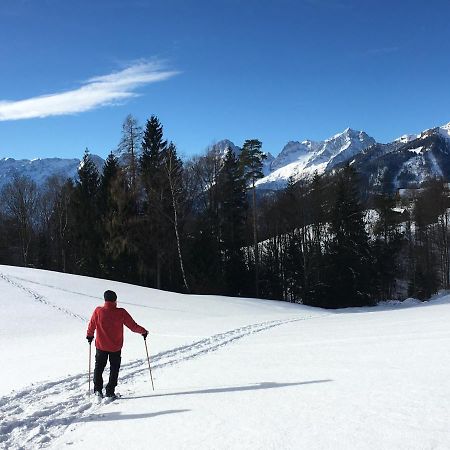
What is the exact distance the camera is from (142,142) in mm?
41875

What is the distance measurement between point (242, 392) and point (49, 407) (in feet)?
9.82

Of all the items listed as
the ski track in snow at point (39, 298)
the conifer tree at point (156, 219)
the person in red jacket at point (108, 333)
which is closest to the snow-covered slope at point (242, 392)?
the person in red jacket at point (108, 333)

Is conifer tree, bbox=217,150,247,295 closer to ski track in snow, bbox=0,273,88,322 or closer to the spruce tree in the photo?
the spruce tree

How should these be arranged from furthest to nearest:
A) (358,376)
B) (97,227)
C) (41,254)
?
1. (41,254)
2. (97,227)
3. (358,376)

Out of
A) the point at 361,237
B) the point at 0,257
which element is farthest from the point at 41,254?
the point at 361,237

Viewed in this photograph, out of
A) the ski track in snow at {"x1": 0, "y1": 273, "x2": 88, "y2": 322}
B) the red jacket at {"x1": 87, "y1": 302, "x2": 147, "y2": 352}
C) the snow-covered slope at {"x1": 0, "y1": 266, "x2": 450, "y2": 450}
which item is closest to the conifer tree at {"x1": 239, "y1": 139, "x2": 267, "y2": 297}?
the ski track in snow at {"x1": 0, "y1": 273, "x2": 88, "y2": 322}

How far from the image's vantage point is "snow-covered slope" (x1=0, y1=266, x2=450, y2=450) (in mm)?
5223

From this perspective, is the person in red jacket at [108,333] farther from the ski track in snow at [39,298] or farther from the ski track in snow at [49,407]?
the ski track in snow at [39,298]

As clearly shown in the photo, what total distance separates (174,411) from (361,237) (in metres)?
42.6

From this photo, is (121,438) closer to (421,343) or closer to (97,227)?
(421,343)

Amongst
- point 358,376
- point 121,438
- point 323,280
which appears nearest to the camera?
point 121,438

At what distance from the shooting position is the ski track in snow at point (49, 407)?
5.82 meters

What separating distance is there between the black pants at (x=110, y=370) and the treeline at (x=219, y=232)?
28.6 meters

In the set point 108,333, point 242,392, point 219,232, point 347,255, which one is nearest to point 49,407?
point 108,333
